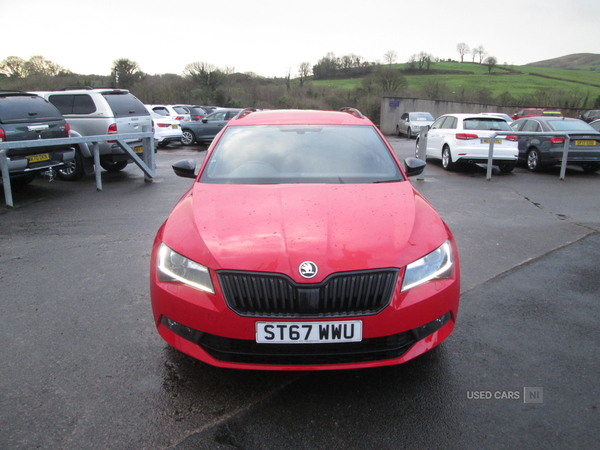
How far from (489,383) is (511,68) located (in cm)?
10216

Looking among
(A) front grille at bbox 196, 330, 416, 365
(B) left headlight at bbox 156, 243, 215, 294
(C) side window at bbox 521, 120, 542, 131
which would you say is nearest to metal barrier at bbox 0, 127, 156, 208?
(B) left headlight at bbox 156, 243, 215, 294

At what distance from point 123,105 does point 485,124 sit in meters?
9.23

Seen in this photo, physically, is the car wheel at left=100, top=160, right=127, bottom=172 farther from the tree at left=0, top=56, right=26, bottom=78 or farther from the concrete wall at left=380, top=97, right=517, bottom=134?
the tree at left=0, top=56, right=26, bottom=78

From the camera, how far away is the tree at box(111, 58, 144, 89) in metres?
45.8

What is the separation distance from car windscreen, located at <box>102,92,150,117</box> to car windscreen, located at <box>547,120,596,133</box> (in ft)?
35.3

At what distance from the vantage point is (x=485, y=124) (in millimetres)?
12617

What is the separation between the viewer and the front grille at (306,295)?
2500mm

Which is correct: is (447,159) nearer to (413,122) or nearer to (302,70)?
(413,122)

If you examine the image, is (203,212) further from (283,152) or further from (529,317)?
(529,317)

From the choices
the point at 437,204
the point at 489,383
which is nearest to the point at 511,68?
the point at 437,204

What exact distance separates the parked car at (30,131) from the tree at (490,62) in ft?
300

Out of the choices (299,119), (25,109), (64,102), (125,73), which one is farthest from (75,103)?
(125,73)

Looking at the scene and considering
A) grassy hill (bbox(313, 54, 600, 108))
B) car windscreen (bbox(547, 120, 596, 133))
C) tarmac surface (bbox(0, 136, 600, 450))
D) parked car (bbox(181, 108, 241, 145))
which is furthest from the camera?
grassy hill (bbox(313, 54, 600, 108))

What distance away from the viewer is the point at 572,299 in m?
4.28
